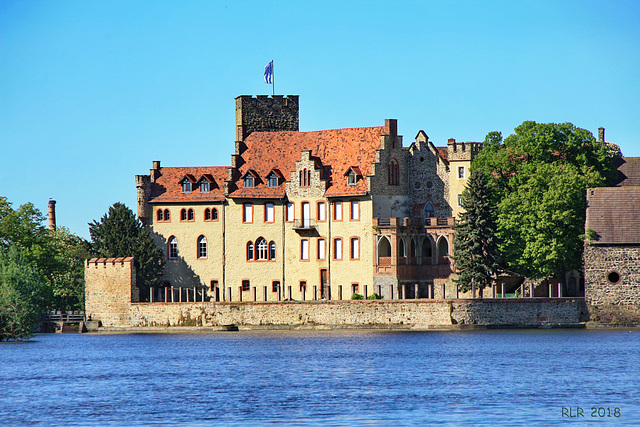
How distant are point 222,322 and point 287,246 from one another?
8.61 meters

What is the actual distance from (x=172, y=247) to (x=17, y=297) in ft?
70.0

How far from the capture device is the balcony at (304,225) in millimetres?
95219

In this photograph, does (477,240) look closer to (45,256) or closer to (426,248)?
(426,248)

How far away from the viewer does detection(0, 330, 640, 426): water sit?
149 ft

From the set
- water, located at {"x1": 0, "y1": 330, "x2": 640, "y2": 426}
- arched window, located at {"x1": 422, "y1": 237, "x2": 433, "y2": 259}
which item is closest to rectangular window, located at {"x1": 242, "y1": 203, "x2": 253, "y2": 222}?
arched window, located at {"x1": 422, "y1": 237, "x2": 433, "y2": 259}

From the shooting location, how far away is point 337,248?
310 ft

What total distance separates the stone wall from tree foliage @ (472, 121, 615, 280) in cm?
234

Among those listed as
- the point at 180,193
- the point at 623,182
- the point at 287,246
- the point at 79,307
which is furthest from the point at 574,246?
the point at 79,307

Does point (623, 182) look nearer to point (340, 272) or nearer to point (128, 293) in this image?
point (340, 272)

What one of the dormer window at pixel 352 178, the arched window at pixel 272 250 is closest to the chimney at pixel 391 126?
the dormer window at pixel 352 178

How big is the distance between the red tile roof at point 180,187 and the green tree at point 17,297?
59.0ft

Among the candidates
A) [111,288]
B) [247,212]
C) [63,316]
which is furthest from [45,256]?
[247,212]

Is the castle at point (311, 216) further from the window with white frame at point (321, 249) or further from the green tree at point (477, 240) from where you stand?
the green tree at point (477, 240)

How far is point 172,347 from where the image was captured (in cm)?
7938
